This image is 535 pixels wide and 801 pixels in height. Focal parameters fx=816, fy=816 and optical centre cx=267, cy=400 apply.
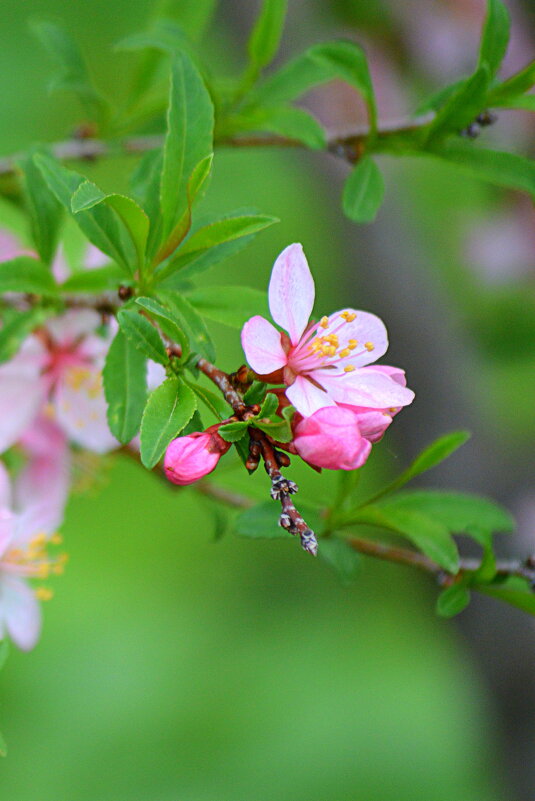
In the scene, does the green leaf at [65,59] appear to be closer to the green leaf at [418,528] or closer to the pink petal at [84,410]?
the pink petal at [84,410]

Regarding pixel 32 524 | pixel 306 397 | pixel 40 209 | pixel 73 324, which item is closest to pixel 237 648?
pixel 32 524

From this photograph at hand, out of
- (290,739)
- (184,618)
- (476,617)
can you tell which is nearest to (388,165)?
(476,617)

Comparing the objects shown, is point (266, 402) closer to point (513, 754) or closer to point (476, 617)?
point (476, 617)

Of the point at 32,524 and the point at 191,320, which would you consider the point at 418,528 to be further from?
the point at 32,524

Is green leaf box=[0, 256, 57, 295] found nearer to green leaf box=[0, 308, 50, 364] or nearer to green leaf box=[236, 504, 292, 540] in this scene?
green leaf box=[0, 308, 50, 364]

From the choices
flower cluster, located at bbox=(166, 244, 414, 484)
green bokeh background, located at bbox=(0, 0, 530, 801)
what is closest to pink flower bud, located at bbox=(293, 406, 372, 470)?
flower cluster, located at bbox=(166, 244, 414, 484)
